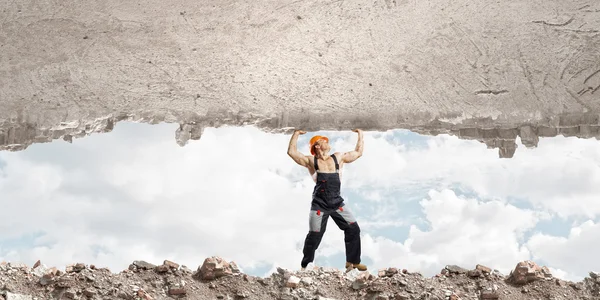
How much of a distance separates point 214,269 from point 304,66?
1.39 m

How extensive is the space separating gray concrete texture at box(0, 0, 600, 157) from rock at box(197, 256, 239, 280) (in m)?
0.82

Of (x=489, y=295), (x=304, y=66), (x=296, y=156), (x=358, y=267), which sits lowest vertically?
(x=489, y=295)

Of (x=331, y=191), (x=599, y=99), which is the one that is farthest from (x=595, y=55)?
(x=331, y=191)

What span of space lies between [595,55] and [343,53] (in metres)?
1.64

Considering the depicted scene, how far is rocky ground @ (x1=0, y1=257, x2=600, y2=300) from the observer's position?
4.15m

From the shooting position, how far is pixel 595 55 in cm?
459

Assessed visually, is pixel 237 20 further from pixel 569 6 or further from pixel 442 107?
pixel 569 6

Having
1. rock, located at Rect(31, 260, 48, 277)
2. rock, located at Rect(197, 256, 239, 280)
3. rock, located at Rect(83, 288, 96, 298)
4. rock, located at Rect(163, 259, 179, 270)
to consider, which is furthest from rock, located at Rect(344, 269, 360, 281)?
rock, located at Rect(31, 260, 48, 277)

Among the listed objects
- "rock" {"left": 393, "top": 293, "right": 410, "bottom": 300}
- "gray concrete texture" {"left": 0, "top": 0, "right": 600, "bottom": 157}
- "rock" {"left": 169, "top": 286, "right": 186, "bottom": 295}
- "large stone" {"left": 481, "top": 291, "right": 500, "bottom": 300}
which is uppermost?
"gray concrete texture" {"left": 0, "top": 0, "right": 600, "bottom": 157}

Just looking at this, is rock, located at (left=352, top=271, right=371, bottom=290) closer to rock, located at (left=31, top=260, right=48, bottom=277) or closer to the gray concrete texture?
the gray concrete texture

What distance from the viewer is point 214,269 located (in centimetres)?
422

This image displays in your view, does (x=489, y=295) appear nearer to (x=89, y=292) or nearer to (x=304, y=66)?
(x=304, y=66)

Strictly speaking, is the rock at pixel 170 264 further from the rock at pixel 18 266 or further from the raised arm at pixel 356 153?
the raised arm at pixel 356 153

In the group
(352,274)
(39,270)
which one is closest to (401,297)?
(352,274)
